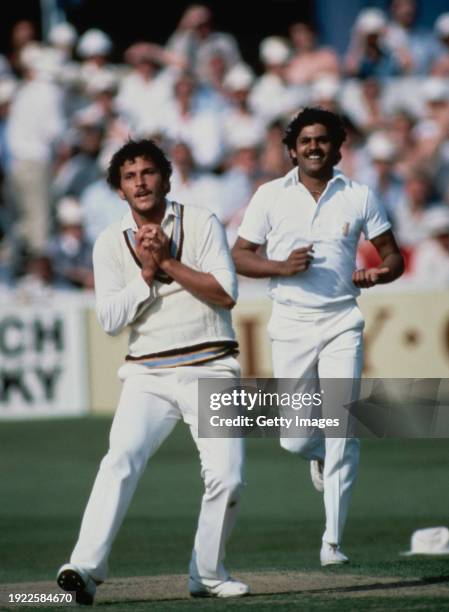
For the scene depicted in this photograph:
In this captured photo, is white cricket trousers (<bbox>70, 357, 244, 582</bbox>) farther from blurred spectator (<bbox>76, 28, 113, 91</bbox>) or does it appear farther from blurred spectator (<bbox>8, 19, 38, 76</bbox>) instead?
blurred spectator (<bbox>8, 19, 38, 76</bbox>)

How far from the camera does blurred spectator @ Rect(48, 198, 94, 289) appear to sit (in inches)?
655

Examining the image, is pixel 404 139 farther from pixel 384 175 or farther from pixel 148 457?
pixel 148 457

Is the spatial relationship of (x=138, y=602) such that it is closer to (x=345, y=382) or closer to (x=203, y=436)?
(x=203, y=436)

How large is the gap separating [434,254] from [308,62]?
3.19 metres

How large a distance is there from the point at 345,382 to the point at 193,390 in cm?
154

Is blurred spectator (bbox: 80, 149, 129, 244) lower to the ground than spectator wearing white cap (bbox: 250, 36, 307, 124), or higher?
lower

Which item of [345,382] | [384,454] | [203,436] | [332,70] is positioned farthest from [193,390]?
[332,70]

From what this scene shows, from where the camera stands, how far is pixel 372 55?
1728 cm

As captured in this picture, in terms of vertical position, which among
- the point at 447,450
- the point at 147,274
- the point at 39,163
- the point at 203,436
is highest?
the point at 39,163

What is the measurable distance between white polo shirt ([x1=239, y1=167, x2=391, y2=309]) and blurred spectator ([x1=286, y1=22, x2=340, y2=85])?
894 centimetres

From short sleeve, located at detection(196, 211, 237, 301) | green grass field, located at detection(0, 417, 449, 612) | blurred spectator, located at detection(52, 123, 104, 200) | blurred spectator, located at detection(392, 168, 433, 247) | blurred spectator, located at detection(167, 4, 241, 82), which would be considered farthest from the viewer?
blurred spectator, located at detection(167, 4, 241, 82)

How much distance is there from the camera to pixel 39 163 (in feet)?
57.8

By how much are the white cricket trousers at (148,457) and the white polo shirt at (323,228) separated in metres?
1.42

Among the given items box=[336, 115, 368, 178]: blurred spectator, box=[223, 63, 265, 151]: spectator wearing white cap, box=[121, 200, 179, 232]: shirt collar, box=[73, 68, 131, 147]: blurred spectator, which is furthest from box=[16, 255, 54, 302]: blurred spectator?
box=[121, 200, 179, 232]: shirt collar
